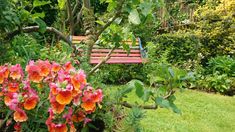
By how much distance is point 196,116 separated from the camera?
186 inches

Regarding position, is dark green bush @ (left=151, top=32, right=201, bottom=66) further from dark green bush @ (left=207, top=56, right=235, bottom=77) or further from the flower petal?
the flower petal

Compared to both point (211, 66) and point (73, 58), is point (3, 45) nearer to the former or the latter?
point (73, 58)

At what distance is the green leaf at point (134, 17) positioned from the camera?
58.8 inches

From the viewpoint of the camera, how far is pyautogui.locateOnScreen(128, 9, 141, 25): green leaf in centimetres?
149

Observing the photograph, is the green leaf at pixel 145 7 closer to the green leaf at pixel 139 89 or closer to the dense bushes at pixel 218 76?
the green leaf at pixel 139 89

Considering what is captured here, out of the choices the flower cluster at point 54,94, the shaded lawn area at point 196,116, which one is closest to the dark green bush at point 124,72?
the shaded lawn area at point 196,116

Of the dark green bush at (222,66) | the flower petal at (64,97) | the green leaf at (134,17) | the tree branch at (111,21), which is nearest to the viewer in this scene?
the flower petal at (64,97)

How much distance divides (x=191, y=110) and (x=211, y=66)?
262cm

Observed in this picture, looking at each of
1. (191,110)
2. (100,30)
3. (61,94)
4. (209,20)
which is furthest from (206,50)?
(61,94)

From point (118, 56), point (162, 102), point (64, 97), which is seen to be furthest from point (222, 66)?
point (64, 97)

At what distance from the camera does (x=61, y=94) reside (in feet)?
4.02

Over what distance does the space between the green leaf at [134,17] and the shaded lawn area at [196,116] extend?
2.29m

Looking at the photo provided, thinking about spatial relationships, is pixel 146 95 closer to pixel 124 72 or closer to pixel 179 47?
pixel 124 72

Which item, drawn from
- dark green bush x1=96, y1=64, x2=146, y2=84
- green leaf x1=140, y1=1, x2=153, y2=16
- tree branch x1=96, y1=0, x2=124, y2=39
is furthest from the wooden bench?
green leaf x1=140, y1=1, x2=153, y2=16
